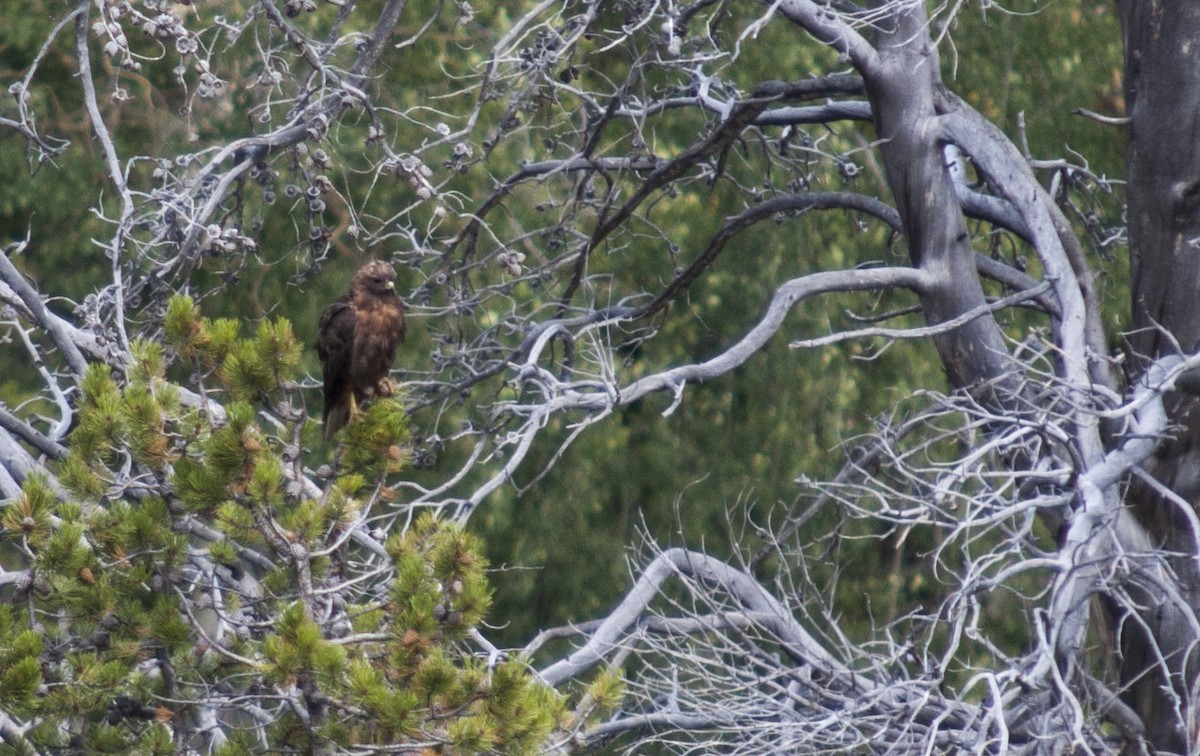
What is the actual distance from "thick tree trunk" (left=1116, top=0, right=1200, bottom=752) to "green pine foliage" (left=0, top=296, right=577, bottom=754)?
258 centimetres

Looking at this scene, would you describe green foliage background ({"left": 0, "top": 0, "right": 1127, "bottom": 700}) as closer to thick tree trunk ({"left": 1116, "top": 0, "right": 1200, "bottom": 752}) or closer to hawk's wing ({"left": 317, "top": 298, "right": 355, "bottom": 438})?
hawk's wing ({"left": 317, "top": 298, "right": 355, "bottom": 438})

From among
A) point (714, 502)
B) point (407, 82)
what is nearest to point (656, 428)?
point (714, 502)

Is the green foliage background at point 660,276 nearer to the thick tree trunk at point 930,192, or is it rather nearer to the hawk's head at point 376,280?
the hawk's head at point 376,280

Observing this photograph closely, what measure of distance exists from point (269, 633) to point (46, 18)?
7112mm

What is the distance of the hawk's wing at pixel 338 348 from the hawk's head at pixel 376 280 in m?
0.11

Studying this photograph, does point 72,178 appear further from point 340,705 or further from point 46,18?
point 340,705

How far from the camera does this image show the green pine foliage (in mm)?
3596

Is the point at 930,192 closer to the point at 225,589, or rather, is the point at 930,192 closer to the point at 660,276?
the point at 225,589

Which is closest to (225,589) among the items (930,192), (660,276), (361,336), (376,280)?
(361,336)

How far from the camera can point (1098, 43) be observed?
9719 mm

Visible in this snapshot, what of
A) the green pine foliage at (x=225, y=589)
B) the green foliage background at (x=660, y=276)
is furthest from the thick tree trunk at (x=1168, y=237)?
the green foliage background at (x=660, y=276)

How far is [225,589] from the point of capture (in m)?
3.72

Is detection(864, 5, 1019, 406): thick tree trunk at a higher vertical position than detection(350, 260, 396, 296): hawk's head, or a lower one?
higher

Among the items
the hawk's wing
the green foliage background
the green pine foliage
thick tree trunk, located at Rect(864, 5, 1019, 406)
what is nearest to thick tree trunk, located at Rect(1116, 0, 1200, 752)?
thick tree trunk, located at Rect(864, 5, 1019, 406)
